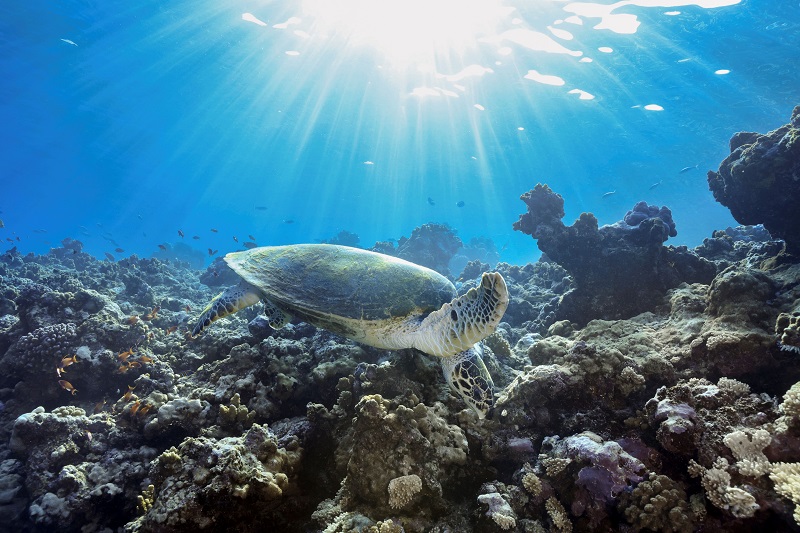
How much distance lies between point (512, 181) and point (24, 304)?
179 ft

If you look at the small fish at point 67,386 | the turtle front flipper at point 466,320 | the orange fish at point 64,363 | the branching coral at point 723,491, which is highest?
the orange fish at point 64,363

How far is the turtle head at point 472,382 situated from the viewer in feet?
10.6

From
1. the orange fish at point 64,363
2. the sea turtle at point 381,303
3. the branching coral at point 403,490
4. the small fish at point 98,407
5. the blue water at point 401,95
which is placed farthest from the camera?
the blue water at point 401,95

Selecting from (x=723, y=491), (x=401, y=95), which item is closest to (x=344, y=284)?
(x=723, y=491)

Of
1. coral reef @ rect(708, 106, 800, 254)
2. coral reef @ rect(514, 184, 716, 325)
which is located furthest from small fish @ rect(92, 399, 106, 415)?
coral reef @ rect(708, 106, 800, 254)

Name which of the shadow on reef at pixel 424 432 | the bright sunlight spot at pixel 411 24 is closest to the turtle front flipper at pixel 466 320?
the shadow on reef at pixel 424 432

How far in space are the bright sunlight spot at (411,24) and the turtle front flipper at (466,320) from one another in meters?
18.5

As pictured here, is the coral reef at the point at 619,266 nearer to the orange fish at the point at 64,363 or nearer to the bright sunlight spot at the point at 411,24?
the orange fish at the point at 64,363

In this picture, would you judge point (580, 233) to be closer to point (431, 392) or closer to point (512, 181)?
point (431, 392)

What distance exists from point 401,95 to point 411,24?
9.38 meters

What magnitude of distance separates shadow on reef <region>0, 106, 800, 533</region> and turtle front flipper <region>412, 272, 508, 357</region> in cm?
58

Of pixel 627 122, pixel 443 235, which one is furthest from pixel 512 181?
pixel 443 235

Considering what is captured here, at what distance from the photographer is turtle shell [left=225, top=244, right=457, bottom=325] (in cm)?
386

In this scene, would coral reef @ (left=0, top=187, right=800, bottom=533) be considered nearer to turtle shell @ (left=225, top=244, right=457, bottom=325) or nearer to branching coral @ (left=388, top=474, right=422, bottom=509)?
branching coral @ (left=388, top=474, right=422, bottom=509)
